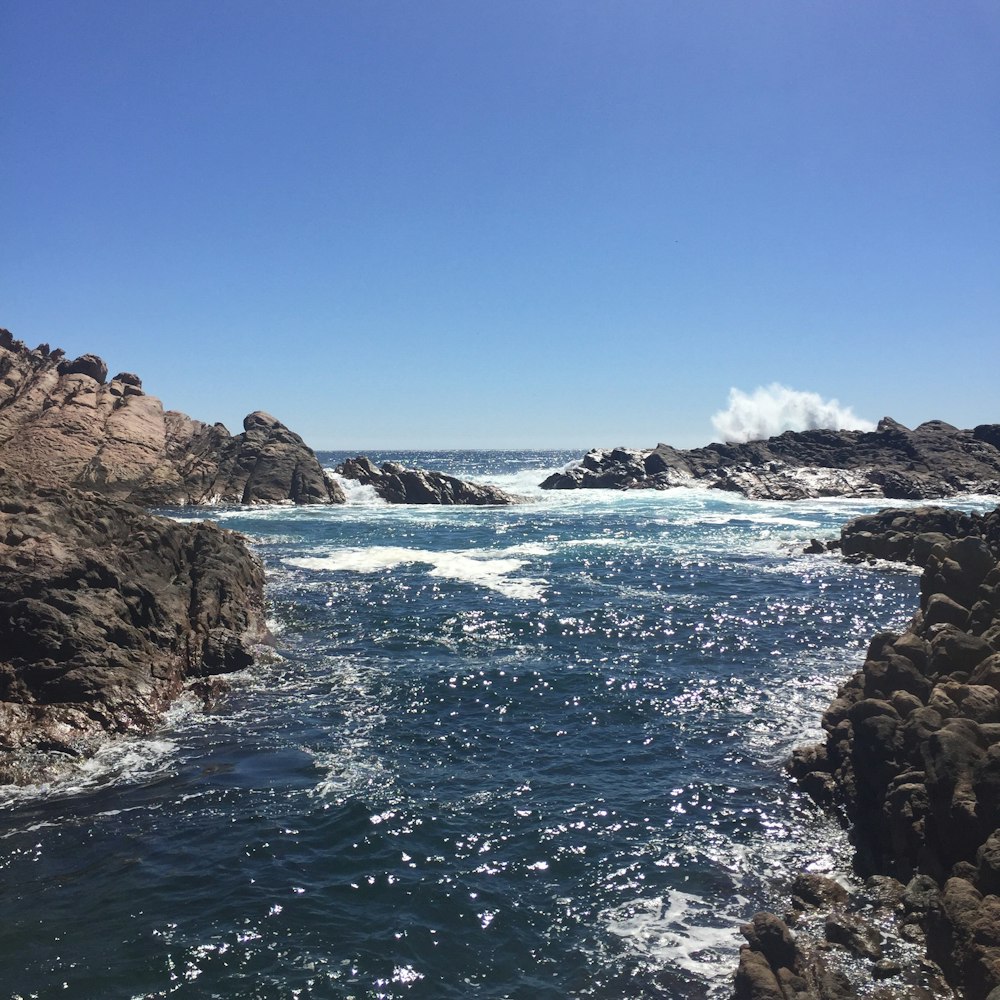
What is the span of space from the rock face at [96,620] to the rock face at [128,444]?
5406 centimetres

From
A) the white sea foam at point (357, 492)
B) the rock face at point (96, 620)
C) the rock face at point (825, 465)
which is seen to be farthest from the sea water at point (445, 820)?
the rock face at point (825, 465)

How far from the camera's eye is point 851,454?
121 meters

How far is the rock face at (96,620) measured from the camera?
20.6 meters

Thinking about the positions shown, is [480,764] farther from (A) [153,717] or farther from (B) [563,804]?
(A) [153,717]

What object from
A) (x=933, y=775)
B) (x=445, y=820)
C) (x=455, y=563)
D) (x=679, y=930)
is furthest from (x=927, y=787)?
(x=455, y=563)

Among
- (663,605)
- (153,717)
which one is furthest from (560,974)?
(663,605)

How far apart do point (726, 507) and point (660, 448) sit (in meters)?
42.4

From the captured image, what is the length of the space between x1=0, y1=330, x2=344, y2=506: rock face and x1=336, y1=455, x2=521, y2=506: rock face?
7364 mm

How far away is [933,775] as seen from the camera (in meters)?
14.4

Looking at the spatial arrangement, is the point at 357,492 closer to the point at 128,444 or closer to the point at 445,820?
the point at 128,444

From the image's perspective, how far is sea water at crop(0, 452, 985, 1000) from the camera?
1220 centimetres

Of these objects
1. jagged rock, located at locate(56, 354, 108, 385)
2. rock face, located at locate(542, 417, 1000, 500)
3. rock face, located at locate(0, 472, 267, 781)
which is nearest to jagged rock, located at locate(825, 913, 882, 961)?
rock face, located at locate(0, 472, 267, 781)

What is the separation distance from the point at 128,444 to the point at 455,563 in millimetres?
59575

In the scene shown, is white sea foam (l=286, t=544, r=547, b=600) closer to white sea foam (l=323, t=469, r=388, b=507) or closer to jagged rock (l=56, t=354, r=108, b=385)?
white sea foam (l=323, t=469, r=388, b=507)
